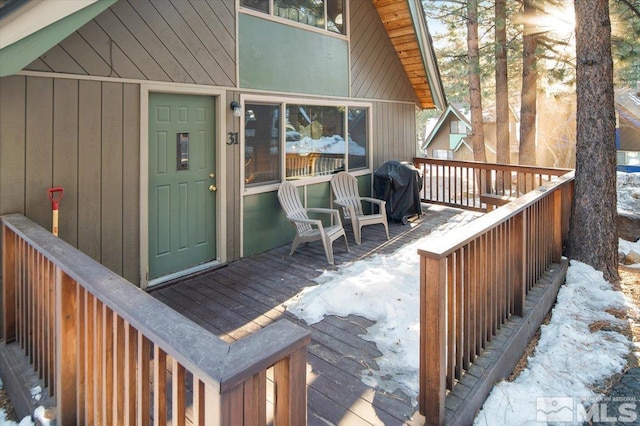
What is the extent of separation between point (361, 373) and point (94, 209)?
2664mm

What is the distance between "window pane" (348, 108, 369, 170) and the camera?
6.95 metres

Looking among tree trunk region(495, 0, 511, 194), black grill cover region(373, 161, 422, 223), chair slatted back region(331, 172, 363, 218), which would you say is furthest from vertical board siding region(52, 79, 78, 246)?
tree trunk region(495, 0, 511, 194)

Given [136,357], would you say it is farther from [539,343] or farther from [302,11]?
[302,11]

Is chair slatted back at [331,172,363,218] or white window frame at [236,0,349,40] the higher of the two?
white window frame at [236,0,349,40]

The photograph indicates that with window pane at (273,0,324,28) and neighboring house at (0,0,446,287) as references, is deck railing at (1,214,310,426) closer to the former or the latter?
neighboring house at (0,0,446,287)

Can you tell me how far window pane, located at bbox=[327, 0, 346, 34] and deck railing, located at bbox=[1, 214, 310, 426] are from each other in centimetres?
511

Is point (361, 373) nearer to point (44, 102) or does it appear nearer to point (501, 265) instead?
point (501, 265)

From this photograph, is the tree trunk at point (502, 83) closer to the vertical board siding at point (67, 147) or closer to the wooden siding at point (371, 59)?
the wooden siding at point (371, 59)

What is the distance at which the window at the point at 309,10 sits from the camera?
204 inches

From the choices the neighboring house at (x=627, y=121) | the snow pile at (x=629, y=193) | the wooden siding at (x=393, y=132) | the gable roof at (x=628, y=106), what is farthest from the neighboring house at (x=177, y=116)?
the neighboring house at (x=627, y=121)

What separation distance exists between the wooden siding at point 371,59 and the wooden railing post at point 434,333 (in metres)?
5.14

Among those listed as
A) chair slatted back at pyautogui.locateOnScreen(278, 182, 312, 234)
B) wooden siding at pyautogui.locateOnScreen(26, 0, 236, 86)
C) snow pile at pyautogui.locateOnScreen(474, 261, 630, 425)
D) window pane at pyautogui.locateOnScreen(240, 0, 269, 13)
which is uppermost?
window pane at pyautogui.locateOnScreen(240, 0, 269, 13)

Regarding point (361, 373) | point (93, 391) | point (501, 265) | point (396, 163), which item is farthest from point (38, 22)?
point (396, 163)

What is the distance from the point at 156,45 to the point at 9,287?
2.46 meters
